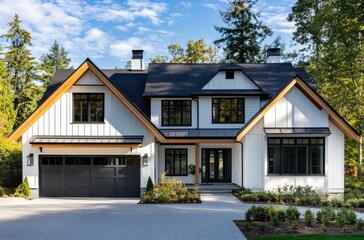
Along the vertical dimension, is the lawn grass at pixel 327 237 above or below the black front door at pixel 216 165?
below

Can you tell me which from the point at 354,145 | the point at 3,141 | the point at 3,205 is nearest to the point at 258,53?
the point at 354,145

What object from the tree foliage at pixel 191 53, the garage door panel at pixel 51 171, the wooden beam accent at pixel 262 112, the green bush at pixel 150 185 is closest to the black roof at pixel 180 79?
the wooden beam accent at pixel 262 112

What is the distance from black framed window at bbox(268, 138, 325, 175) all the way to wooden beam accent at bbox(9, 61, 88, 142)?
10.2m

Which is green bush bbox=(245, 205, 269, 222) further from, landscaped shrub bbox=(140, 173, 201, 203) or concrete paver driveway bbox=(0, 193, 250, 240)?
landscaped shrub bbox=(140, 173, 201, 203)

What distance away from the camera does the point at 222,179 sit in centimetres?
1955

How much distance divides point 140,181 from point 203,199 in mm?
3380

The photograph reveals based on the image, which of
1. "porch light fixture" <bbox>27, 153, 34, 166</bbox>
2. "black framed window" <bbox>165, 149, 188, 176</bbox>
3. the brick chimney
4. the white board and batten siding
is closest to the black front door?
"black framed window" <bbox>165, 149, 188, 176</bbox>

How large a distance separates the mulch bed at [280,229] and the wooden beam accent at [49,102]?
10757 millimetres

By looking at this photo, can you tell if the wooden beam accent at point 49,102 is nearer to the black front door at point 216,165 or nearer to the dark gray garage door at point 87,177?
the dark gray garage door at point 87,177

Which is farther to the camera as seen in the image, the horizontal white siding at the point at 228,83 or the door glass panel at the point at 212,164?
the horizontal white siding at the point at 228,83

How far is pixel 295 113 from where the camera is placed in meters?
16.8

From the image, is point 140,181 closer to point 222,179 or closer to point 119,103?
point 119,103

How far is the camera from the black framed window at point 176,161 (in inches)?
773

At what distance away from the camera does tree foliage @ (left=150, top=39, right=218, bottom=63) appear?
39.1 meters
